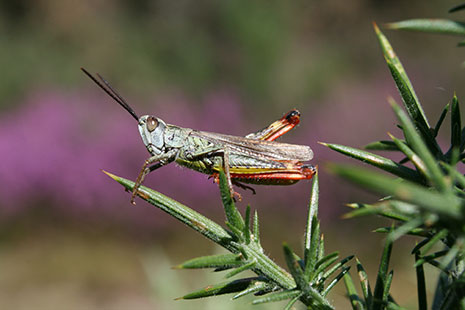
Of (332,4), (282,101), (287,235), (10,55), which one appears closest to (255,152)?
(287,235)

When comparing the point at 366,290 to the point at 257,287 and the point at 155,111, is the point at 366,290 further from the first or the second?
the point at 155,111

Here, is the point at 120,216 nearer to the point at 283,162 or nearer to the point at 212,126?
the point at 212,126

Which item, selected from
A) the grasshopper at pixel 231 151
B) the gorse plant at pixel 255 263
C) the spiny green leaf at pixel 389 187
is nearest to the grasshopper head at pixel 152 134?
the grasshopper at pixel 231 151

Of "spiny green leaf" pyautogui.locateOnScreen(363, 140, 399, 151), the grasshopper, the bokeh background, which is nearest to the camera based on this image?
"spiny green leaf" pyautogui.locateOnScreen(363, 140, 399, 151)

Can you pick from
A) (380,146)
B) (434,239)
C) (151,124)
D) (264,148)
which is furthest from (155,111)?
(434,239)

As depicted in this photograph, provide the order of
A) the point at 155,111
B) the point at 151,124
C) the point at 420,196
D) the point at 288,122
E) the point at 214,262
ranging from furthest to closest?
the point at 155,111
the point at 151,124
the point at 288,122
the point at 214,262
the point at 420,196

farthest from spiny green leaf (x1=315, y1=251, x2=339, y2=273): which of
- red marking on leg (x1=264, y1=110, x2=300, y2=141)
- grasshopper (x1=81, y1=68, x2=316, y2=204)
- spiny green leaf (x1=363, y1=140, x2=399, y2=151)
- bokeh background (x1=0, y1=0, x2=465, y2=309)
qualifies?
bokeh background (x1=0, y1=0, x2=465, y2=309)

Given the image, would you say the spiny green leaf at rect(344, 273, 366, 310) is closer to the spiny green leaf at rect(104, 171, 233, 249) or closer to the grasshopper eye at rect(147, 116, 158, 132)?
the spiny green leaf at rect(104, 171, 233, 249)
